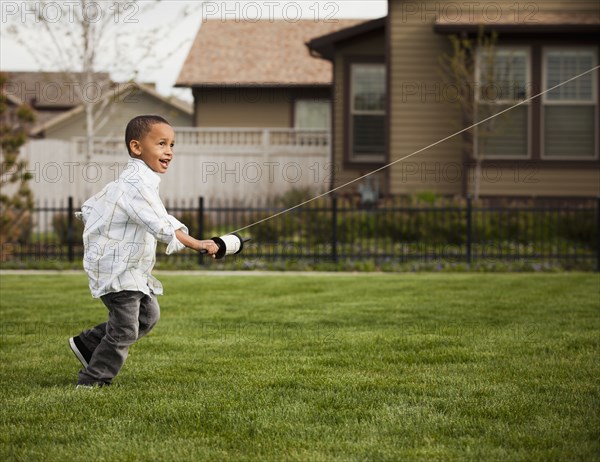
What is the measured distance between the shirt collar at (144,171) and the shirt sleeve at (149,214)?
74 millimetres

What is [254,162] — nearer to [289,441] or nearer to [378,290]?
[378,290]

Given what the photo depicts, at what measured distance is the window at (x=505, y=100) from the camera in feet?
59.3

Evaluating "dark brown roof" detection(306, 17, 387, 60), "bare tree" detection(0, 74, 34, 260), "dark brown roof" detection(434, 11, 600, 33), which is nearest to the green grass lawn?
"bare tree" detection(0, 74, 34, 260)

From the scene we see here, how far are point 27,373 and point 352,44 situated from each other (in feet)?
50.4

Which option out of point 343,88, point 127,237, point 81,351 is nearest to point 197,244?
point 127,237

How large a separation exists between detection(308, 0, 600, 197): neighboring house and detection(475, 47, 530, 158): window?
0.02 metres

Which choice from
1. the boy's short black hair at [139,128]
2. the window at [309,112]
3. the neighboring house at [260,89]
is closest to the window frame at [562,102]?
the neighboring house at [260,89]

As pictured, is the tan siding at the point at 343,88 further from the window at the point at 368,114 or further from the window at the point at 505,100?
the window at the point at 505,100

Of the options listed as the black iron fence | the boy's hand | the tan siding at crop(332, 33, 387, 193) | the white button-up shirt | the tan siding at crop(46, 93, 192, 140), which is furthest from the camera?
the tan siding at crop(46, 93, 192, 140)

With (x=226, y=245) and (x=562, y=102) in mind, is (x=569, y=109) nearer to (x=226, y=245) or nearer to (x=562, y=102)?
(x=562, y=102)

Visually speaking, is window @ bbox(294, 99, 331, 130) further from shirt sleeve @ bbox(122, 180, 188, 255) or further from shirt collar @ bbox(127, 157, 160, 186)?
shirt sleeve @ bbox(122, 180, 188, 255)

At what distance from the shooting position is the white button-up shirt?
5.45 meters

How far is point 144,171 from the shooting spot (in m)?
5.57

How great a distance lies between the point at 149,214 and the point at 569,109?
14.4m
